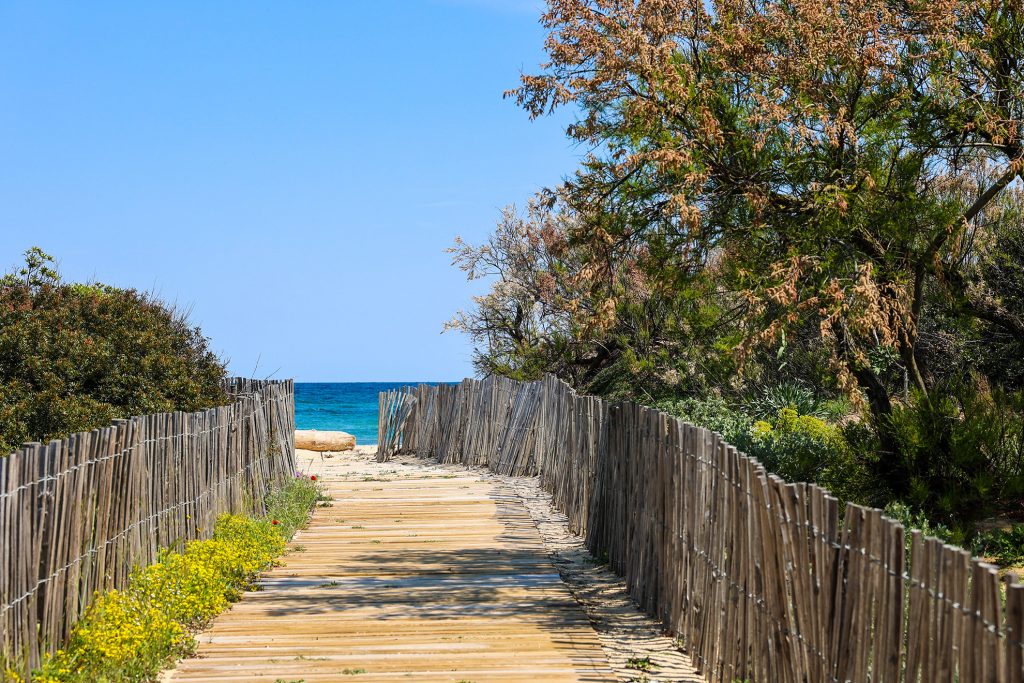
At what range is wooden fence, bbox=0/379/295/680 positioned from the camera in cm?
570

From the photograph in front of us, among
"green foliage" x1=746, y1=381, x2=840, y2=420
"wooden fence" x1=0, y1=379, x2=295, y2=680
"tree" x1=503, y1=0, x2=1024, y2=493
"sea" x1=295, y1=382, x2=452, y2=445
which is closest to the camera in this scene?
"wooden fence" x1=0, y1=379, x2=295, y2=680

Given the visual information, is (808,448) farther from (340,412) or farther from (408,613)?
(340,412)

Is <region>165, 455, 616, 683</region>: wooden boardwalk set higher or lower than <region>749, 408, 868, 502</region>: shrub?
lower

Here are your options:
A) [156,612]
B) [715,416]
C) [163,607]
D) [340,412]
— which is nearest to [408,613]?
[163,607]

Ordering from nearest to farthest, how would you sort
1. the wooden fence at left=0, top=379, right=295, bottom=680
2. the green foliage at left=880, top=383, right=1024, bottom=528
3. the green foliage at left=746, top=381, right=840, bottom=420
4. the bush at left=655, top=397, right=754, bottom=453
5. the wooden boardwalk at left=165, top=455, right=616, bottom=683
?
the wooden fence at left=0, top=379, right=295, bottom=680 → the wooden boardwalk at left=165, top=455, right=616, bottom=683 → the green foliage at left=880, top=383, right=1024, bottom=528 → the bush at left=655, top=397, right=754, bottom=453 → the green foliage at left=746, top=381, right=840, bottom=420

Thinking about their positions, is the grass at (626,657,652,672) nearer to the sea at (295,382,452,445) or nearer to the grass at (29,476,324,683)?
the grass at (29,476,324,683)

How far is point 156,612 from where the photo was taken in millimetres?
6746

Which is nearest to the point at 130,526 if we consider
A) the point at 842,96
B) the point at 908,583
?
the point at 908,583

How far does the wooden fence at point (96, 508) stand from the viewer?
570cm

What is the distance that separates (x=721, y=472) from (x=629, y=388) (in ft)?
44.9

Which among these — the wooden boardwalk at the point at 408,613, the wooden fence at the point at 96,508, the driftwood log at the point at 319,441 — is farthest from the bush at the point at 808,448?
the driftwood log at the point at 319,441

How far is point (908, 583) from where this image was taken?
381 centimetres

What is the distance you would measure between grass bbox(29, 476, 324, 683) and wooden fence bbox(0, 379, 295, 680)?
129 mm

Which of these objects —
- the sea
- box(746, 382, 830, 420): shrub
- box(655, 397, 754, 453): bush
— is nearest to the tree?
box(655, 397, 754, 453): bush
